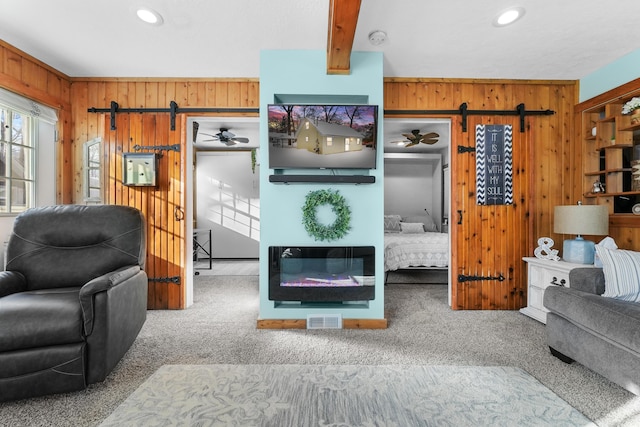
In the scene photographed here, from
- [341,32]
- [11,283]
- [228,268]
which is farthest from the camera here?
[228,268]

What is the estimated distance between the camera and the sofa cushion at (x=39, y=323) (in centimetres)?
155

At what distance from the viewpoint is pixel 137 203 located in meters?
3.25

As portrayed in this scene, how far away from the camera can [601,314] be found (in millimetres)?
1780

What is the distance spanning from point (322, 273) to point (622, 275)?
2194mm

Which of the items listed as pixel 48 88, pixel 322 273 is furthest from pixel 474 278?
pixel 48 88

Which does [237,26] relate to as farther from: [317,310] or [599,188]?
[599,188]

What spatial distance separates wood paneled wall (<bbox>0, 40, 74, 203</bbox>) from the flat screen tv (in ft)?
7.75

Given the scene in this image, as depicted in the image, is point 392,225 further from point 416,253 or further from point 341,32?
point 341,32

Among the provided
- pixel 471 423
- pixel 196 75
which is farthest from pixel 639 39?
pixel 196 75

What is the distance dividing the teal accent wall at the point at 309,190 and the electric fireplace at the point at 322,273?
0.21 feet

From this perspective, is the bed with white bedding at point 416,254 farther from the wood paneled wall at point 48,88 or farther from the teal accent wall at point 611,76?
the wood paneled wall at point 48,88

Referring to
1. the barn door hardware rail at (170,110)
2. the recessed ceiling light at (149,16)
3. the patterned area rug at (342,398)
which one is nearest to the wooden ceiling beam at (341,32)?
the barn door hardware rail at (170,110)

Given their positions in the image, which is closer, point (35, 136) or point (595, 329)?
point (595, 329)

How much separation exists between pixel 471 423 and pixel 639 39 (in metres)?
3.39
